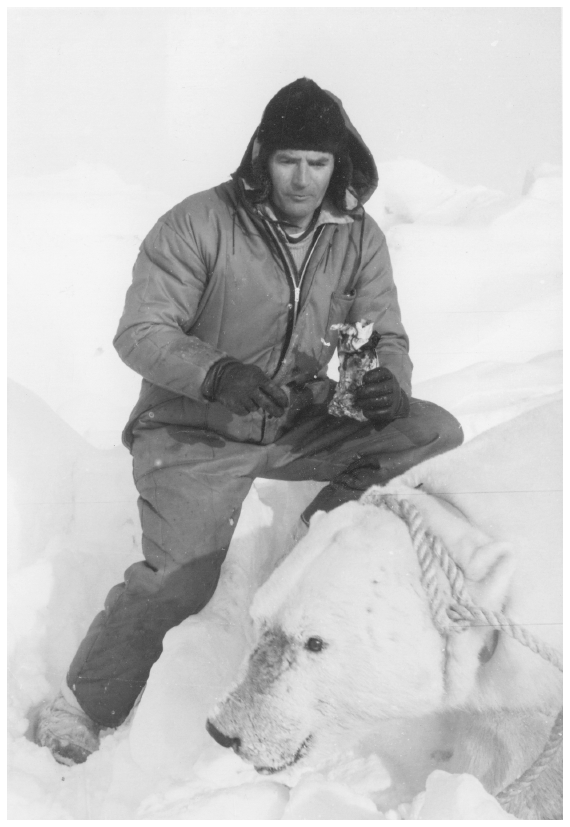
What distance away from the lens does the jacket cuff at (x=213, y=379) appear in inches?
63.4

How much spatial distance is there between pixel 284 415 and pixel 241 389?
0.32 m

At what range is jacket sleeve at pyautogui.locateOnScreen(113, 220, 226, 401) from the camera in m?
1.66

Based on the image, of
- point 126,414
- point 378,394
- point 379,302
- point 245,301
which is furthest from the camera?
point 126,414

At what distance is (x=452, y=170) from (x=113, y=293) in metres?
1.15

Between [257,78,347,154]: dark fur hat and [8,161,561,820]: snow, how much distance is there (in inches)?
18.0

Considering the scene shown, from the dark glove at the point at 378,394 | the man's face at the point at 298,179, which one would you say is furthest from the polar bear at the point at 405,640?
the man's face at the point at 298,179

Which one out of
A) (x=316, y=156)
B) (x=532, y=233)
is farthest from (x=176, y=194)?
(x=532, y=233)

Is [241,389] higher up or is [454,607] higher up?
[241,389]

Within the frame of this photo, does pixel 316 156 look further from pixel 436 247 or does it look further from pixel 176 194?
pixel 436 247

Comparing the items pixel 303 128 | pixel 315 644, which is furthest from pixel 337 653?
pixel 303 128

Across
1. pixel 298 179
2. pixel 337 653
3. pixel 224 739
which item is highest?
pixel 298 179

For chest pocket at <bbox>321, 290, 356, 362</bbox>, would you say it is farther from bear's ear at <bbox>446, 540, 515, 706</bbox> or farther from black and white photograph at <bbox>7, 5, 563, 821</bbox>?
bear's ear at <bbox>446, 540, 515, 706</bbox>

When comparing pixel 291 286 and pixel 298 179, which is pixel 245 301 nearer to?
pixel 291 286

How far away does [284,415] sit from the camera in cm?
188
